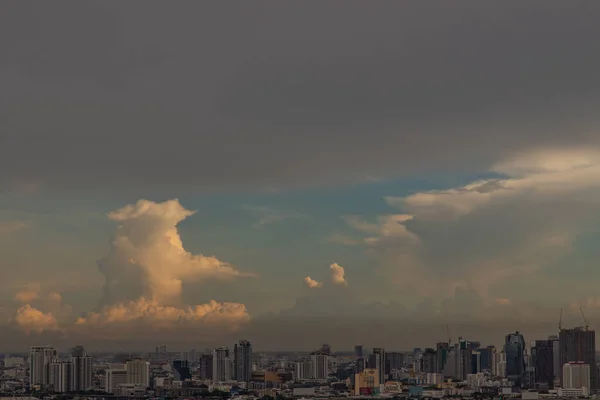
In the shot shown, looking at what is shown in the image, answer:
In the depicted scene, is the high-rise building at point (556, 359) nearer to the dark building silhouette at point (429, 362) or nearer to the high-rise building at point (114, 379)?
the dark building silhouette at point (429, 362)

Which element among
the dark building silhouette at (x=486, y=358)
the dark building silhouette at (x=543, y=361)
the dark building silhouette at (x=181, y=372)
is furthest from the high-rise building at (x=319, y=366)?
the dark building silhouette at (x=543, y=361)

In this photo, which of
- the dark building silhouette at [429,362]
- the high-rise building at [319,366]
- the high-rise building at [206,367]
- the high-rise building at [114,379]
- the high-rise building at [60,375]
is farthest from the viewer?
the dark building silhouette at [429,362]

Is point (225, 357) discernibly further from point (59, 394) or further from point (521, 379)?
point (521, 379)

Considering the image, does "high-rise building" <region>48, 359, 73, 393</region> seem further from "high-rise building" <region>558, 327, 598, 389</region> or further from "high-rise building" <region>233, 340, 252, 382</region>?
"high-rise building" <region>558, 327, 598, 389</region>

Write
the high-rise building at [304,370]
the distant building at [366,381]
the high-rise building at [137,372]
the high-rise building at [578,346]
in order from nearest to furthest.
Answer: the distant building at [366,381]
the high-rise building at [137,372]
the high-rise building at [578,346]
the high-rise building at [304,370]

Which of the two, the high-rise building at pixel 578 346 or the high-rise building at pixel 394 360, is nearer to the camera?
the high-rise building at pixel 578 346

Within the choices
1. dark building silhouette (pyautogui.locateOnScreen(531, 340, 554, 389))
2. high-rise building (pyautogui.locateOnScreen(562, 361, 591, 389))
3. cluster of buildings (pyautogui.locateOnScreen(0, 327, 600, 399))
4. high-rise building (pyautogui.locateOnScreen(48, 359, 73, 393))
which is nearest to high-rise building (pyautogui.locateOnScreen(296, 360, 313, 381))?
cluster of buildings (pyautogui.locateOnScreen(0, 327, 600, 399))
